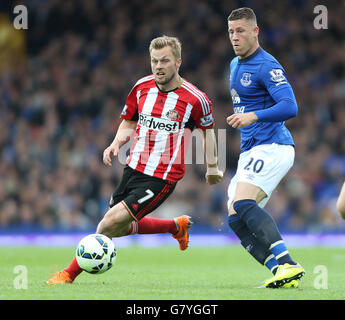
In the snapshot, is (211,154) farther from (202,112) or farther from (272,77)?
(272,77)

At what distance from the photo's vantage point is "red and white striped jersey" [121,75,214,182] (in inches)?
277

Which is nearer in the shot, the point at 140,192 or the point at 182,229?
the point at 140,192

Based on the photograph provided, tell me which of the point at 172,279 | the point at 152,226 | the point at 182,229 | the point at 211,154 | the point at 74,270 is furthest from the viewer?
the point at 182,229

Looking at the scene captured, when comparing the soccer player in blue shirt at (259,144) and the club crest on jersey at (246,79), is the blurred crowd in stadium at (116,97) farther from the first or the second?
the club crest on jersey at (246,79)

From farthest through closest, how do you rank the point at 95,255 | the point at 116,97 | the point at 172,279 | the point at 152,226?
the point at 116,97
the point at 152,226
the point at 172,279
the point at 95,255

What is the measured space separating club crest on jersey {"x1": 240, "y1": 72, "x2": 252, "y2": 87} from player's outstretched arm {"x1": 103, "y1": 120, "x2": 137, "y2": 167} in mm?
1281

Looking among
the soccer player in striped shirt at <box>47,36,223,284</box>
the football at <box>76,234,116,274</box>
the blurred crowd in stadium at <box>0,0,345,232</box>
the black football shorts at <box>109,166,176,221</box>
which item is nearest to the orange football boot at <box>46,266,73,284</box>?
the football at <box>76,234,116,274</box>

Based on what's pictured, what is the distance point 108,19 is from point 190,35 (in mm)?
2510

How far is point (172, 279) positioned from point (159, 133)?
1.55 m

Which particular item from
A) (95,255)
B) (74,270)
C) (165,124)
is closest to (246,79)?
(165,124)

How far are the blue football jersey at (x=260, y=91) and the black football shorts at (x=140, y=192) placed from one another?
2.91 feet

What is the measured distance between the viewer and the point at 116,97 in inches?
719

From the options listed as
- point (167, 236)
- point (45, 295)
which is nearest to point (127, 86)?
point (167, 236)

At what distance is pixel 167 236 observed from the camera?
16266 mm
